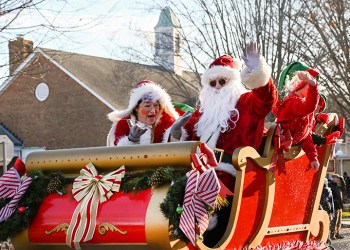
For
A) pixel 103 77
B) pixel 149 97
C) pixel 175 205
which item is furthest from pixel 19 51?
pixel 103 77

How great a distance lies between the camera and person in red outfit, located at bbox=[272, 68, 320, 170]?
5863mm

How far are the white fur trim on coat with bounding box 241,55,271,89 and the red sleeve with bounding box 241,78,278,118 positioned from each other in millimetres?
123

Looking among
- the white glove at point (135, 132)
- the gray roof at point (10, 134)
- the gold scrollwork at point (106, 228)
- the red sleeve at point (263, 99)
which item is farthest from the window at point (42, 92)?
the gold scrollwork at point (106, 228)

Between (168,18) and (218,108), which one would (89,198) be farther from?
(168,18)

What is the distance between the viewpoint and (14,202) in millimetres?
5348

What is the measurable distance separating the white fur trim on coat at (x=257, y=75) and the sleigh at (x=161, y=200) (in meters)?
0.46

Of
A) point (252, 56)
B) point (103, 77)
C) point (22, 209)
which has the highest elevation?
point (103, 77)

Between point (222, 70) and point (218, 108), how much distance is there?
0.37m

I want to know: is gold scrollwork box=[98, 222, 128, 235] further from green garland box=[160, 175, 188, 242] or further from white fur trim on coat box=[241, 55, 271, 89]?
white fur trim on coat box=[241, 55, 271, 89]

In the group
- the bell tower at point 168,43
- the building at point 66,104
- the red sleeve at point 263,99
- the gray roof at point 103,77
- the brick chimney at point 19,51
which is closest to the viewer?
the red sleeve at point 263,99

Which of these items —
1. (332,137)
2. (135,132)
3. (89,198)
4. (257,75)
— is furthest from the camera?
(332,137)

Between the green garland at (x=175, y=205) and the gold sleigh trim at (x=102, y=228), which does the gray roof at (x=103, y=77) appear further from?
the green garland at (x=175, y=205)

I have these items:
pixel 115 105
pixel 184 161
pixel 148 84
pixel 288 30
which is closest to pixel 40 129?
pixel 115 105

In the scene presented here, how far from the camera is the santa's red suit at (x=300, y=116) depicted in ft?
19.2
